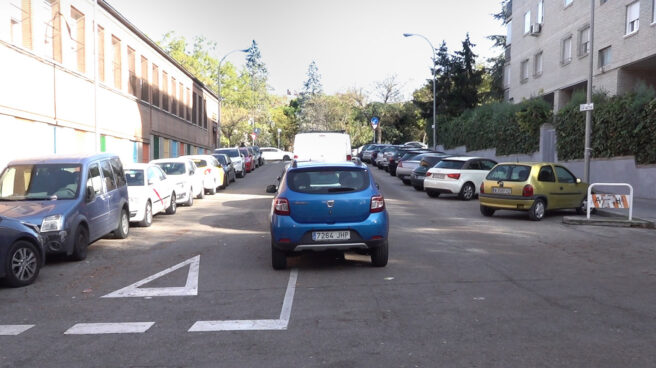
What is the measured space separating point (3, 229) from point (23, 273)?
26.5 inches

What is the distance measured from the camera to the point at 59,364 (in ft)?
15.7

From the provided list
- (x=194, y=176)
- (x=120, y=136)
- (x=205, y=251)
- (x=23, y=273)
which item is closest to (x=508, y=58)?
(x=120, y=136)

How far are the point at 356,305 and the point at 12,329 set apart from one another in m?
3.51

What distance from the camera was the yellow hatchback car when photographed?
14.7m

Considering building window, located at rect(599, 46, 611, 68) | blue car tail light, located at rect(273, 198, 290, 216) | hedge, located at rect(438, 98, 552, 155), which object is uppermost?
building window, located at rect(599, 46, 611, 68)

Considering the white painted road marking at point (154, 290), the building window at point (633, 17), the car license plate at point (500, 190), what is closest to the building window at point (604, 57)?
the building window at point (633, 17)

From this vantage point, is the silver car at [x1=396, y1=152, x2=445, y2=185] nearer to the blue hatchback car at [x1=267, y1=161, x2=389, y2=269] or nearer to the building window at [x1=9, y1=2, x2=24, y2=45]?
the building window at [x1=9, y1=2, x2=24, y2=45]

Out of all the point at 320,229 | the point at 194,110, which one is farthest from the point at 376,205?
the point at 194,110

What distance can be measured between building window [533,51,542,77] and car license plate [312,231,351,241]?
31.2 metres

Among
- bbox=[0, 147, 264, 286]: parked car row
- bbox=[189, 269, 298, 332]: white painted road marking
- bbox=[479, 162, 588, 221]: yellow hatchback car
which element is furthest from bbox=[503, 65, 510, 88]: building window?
bbox=[189, 269, 298, 332]: white painted road marking

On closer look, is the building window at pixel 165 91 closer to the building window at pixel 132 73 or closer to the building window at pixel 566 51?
the building window at pixel 132 73

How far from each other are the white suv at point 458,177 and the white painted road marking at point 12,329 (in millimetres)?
15946

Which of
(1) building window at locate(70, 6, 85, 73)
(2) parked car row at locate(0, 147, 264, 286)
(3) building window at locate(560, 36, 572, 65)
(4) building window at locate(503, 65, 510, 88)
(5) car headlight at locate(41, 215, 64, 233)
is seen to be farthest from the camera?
(4) building window at locate(503, 65, 510, 88)

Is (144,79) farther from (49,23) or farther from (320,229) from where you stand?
(320,229)
